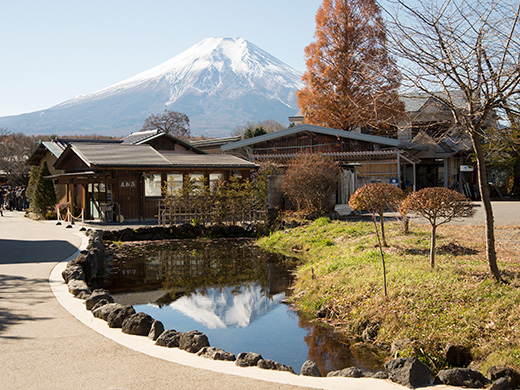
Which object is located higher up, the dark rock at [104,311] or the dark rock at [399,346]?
the dark rock at [104,311]

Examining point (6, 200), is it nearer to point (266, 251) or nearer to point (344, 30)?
point (344, 30)

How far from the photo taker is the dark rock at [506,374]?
5766mm

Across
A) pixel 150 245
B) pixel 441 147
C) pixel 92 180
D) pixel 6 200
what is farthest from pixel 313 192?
pixel 6 200

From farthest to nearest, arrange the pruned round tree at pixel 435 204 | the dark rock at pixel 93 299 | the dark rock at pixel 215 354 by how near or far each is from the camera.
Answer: the pruned round tree at pixel 435 204, the dark rock at pixel 93 299, the dark rock at pixel 215 354

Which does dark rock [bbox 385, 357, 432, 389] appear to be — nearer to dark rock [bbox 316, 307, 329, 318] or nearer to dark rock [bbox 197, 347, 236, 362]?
dark rock [bbox 197, 347, 236, 362]

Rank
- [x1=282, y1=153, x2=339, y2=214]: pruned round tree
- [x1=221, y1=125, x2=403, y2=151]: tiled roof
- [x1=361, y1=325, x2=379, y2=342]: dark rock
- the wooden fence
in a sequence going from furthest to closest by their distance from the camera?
[x1=221, y1=125, x2=403, y2=151]: tiled roof
the wooden fence
[x1=282, y1=153, x2=339, y2=214]: pruned round tree
[x1=361, y1=325, x2=379, y2=342]: dark rock

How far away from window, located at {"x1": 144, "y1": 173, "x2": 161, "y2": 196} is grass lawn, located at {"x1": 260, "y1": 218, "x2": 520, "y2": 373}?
13557 mm

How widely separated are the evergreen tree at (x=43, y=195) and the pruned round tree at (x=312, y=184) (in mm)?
15286

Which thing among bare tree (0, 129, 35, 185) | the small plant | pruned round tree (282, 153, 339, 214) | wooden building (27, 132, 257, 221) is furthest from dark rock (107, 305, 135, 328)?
bare tree (0, 129, 35, 185)

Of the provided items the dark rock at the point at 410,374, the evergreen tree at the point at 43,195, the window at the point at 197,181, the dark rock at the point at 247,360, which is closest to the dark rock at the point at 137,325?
the dark rock at the point at 247,360

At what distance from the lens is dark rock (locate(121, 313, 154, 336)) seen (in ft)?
22.7

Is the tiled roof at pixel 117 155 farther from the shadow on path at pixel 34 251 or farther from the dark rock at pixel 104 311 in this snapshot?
the dark rock at pixel 104 311

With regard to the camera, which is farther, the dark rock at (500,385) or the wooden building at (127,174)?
the wooden building at (127,174)

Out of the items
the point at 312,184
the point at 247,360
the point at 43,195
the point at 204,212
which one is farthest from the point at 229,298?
the point at 43,195
